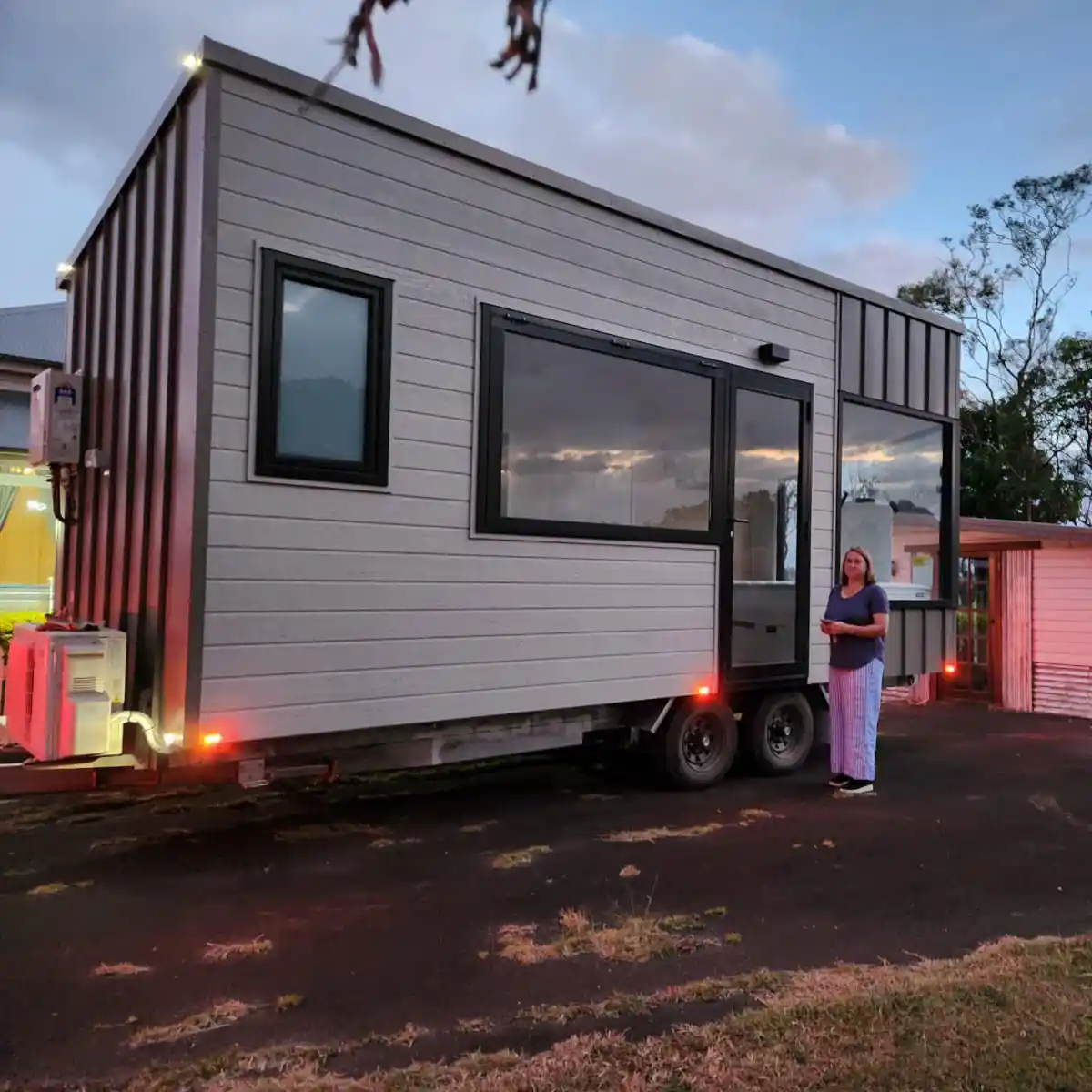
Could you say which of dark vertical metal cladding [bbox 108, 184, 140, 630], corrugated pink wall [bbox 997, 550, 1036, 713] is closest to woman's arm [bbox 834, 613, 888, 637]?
dark vertical metal cladding [bbox 108, 184, 140, 630]

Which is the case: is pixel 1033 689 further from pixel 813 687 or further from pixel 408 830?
pixel 408 830

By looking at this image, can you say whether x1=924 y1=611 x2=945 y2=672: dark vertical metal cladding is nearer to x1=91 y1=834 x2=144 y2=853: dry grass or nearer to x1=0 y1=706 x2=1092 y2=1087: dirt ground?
x1=0 y1=706 x2=1092 y2=1087: dirt ground

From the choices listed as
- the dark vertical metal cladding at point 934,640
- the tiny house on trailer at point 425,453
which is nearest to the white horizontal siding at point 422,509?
the tiny house on trailer at point 425,453

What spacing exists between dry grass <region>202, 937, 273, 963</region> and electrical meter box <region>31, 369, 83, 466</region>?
2882 millimetres

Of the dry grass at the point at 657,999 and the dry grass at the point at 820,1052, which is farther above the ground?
the dry grass at the point at 820,1052

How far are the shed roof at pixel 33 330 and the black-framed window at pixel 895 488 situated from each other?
10.2 metres

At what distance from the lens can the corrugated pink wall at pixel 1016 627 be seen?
1115cm

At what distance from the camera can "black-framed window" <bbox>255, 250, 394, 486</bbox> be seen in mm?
4215

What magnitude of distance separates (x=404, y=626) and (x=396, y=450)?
2.71ft

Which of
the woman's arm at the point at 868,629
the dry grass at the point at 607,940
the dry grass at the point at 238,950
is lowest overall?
the dry grass at the point at 238,950

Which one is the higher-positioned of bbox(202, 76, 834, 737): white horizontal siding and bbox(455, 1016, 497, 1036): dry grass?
bbox(202, 76, 834, 737): white horizontal siding

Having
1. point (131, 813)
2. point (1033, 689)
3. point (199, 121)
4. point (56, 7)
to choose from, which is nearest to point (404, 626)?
point (131, 813)

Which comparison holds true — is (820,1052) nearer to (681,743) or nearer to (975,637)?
(681,743)

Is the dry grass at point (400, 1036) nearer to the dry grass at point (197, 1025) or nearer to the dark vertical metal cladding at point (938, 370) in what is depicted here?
the dry grass at point (197, 1025)
